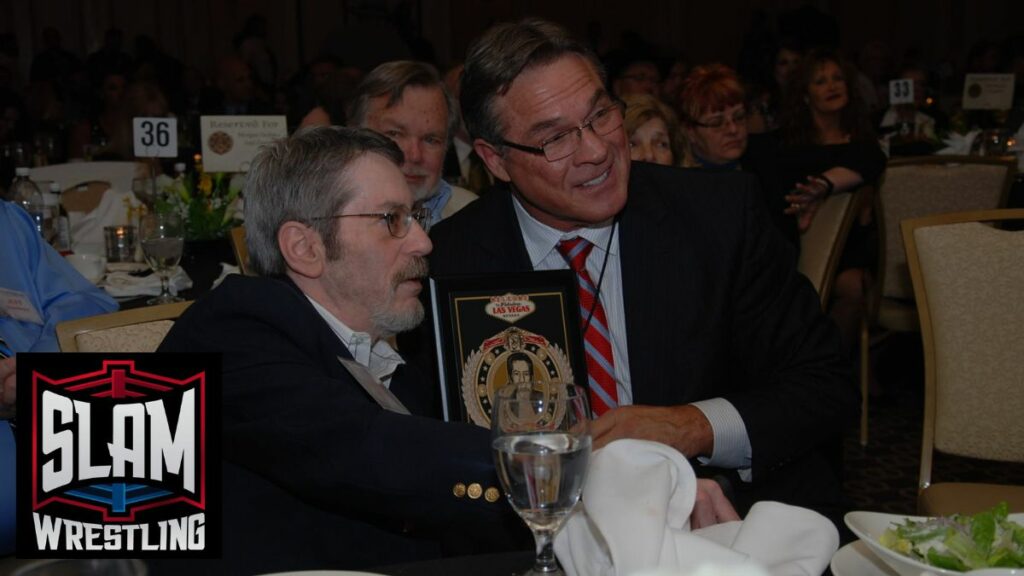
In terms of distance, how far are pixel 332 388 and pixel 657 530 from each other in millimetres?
595

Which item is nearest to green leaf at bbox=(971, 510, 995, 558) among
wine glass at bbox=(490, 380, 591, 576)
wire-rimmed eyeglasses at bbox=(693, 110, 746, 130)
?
wine glass at bbox=(490, 380, 591, 576)

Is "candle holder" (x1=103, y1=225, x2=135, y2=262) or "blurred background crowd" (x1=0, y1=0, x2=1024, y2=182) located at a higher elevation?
"blurred background crowd" (x1=0, y1=0, x2=1024, y2=182)

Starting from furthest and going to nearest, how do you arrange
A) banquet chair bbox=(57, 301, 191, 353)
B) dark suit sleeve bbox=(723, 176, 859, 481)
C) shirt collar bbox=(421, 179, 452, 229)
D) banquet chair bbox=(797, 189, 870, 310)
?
1. banquet chair bbox=(797, 189, 870, 310)
2. shirt collar bbox=(421, 179, 452, 229)
3. banquet chair bbox=(57, 301, 191, 353)
4. dark suit sleeve bbox=(723, 176, 859, 481)

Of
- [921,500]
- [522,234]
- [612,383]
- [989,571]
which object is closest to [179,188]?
[522,234]

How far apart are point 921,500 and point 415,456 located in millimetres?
1466

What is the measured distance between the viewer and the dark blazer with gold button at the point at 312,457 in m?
1.45

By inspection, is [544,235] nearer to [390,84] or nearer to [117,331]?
[117,331]

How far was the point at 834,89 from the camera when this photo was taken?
5.36 metres

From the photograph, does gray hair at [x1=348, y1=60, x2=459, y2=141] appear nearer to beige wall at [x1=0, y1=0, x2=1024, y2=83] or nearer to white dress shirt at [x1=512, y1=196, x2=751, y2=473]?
white dress shirt at [x1=512, y1=196, x2=751, y2=473]

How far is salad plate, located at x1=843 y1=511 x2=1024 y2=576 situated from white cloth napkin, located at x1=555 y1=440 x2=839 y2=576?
1.9 inches

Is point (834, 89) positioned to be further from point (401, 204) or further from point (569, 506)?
point (569, 506)

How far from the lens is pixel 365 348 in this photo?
197cm

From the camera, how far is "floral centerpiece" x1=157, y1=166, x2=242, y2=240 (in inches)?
166

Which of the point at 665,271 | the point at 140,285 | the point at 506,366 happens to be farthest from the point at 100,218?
the point at 506,366
